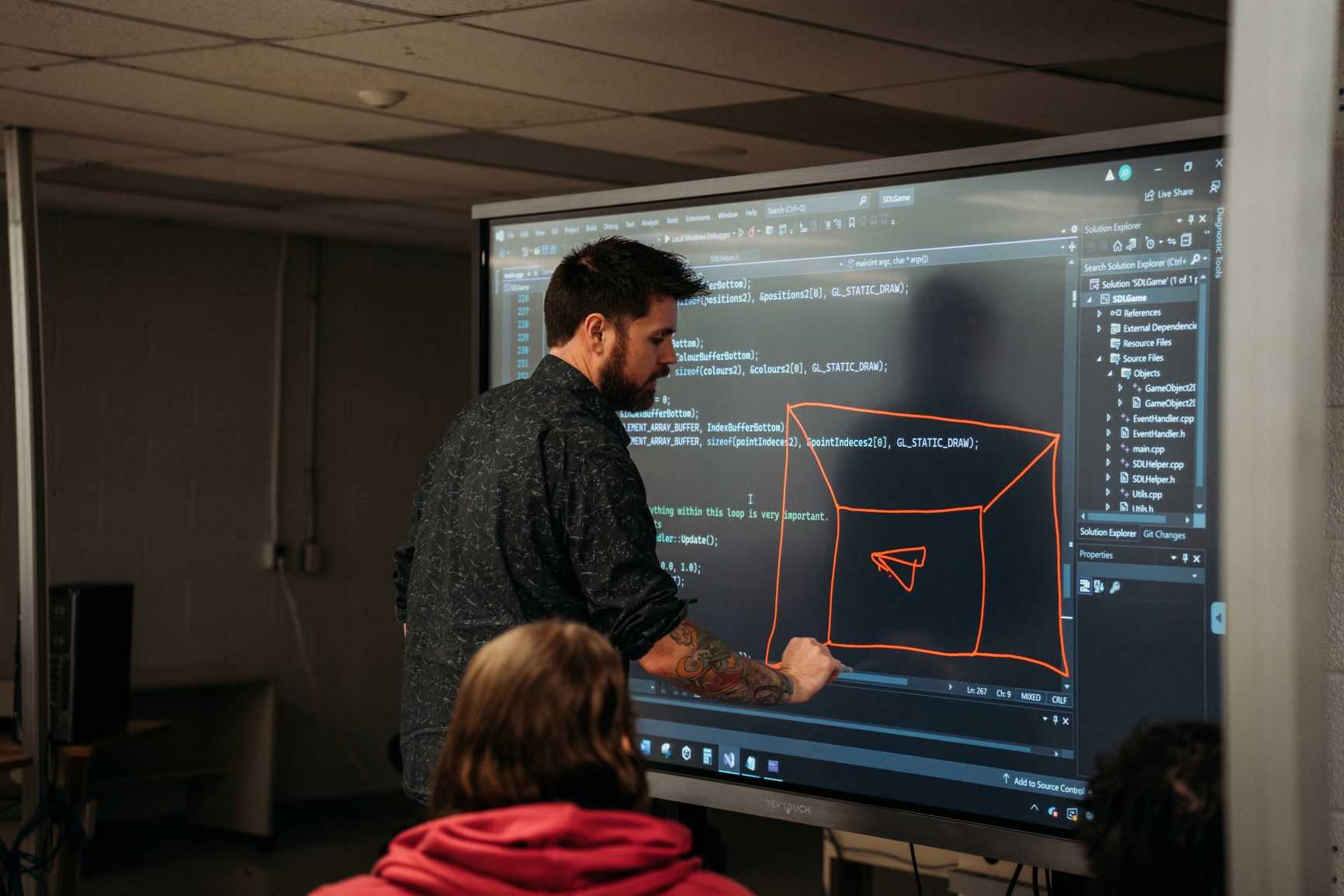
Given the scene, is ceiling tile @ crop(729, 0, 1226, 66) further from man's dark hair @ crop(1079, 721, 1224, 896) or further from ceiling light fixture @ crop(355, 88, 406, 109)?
man's dark hair @ crop(1079, 721, 1224, 896)

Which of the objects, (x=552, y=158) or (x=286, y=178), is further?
(x=286, y=178)

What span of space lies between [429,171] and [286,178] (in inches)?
20.4

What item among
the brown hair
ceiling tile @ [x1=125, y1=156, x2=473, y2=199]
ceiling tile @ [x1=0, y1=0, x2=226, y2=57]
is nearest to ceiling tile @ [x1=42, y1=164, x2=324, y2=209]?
ceiling tile @ [x1=125, y1=156, x2=473, y2=199]

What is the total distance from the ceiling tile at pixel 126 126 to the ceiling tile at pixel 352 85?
0.52 m

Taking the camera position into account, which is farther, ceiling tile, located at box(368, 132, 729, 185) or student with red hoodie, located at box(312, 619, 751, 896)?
ceiling tile, located at box(368, 132, 729, 185)

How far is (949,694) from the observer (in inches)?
87.8

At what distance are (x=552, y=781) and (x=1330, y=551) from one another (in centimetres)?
112

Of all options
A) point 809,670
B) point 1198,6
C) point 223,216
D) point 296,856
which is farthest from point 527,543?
point 223,216

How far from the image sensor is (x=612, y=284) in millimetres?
2131

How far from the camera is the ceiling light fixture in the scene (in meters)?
3.52

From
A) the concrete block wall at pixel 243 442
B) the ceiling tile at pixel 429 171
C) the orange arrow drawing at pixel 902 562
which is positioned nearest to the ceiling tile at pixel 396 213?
the ceiling tile at pixel 429 171

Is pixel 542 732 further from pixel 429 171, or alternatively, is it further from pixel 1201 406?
pixel 429 171

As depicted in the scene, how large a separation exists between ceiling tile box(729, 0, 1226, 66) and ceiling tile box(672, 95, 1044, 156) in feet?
1.81

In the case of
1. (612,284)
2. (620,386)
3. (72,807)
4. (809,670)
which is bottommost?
(72,807)
